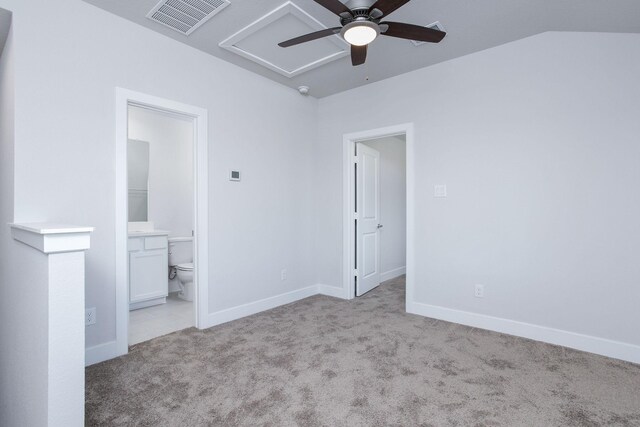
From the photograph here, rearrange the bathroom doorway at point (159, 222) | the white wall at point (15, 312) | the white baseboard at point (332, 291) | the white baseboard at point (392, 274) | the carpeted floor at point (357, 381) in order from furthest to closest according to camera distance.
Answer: the white baseboard at point (392, 274)
the white baseboard at point (332, 291)
the bathroom doorway at point (159, 222)
the carpeted floor at point (357, 381)
the white wall at point (15, 312)

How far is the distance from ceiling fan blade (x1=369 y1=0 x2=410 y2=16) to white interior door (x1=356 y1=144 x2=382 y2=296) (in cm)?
226

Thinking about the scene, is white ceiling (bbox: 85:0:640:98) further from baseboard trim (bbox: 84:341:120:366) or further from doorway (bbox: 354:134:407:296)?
baseboard trim (bbox: 84:341:120:366)

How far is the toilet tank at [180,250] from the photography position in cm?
419

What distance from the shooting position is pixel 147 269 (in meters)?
3.62

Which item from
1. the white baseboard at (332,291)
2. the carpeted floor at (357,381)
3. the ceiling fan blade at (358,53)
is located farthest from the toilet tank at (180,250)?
the ceiling fan blade at (358,53)

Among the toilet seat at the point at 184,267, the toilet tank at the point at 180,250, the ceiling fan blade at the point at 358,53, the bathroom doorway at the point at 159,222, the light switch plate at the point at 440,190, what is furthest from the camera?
the toilet tank at the point at 180,250

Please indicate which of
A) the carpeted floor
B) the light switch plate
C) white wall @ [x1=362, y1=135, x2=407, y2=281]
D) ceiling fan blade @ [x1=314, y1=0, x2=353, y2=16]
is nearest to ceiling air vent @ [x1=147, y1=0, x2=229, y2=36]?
ceiling fan blade @ [x1=314, y1=0, x2=353, y2=16]

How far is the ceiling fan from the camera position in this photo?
179 centimetres

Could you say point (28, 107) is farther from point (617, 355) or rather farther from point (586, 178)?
point (617, 355)

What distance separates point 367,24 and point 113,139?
2012 mm

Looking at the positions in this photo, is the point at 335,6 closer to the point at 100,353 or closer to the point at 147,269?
the point at 100,353

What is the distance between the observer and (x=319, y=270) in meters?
4.26

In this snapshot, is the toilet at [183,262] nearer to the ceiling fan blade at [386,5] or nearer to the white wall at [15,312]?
the white wall at [15,312]

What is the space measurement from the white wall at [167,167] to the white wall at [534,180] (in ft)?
9.63
